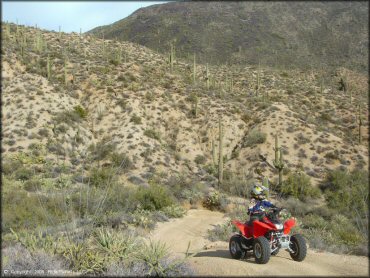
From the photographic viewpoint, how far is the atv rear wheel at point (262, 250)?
6133 mm

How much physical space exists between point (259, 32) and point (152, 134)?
163 feet

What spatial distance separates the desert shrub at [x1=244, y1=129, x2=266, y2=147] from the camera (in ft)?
86.2

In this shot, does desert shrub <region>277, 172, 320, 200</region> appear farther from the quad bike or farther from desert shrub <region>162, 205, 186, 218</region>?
the quad bike

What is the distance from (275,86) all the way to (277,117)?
443 inches

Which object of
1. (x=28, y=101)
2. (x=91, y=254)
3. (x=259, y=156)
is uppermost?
(x=28, y=101)

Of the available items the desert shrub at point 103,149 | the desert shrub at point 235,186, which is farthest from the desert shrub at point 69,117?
the desert shrub at point 235,186

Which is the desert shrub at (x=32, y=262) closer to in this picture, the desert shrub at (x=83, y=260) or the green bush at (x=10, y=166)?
the desert shrub at (x=83, y=260)

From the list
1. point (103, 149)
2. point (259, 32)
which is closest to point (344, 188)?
point (103, 149)

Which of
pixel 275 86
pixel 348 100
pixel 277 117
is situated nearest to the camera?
pixel 277 117

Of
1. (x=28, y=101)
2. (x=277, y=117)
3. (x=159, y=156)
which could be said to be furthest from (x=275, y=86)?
(x=28, y=101)

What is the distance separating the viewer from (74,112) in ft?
88.2

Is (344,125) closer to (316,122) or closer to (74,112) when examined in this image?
(316,122)

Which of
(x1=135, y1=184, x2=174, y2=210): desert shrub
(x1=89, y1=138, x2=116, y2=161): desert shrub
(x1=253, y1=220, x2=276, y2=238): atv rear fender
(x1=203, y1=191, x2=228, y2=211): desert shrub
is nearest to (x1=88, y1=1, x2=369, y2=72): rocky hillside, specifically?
(x1=89, y1=138, x2=116, y2=161): desert shrub

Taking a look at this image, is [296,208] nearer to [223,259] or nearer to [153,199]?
[153,199]
